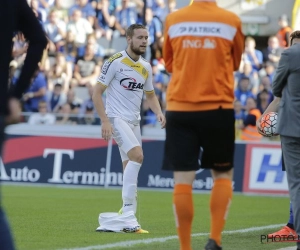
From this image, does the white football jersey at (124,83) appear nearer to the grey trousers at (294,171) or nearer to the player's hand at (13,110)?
the grey trousers at (294,171)

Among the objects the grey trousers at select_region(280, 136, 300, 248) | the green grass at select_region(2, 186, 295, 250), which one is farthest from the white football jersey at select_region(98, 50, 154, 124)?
the grey trousers at select_region(280, 136, 300, 248)

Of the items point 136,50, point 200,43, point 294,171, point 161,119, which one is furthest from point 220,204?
point 136,50

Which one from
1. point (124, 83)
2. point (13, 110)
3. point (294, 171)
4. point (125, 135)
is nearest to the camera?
point (13, 110)

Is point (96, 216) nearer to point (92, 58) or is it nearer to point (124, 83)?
point (124, 83)

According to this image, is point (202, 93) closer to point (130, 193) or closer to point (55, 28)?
point (130, 193)

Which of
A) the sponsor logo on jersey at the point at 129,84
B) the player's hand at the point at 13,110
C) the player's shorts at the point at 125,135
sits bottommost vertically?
the player's shorts at the point at 125,135

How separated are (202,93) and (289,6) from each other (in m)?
18.9

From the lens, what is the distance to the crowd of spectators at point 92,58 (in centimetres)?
2111

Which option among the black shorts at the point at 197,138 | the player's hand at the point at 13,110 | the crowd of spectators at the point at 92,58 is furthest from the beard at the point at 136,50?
the crowd of spectators at the point at 92,58

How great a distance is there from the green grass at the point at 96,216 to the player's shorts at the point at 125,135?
97cm

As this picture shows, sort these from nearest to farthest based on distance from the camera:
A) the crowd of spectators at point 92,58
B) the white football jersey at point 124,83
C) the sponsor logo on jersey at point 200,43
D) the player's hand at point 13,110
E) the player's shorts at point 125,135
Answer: the player's hand at point 13,110 → the sponsor logo on jersey at point 200,43 → the player's shorts at point 125,135 → the white football jersey at point 124,83 → the crowd of spectators at point 92,58

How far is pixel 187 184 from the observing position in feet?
24.0

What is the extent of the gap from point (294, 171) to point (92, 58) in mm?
15446

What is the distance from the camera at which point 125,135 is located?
34.7 feet
